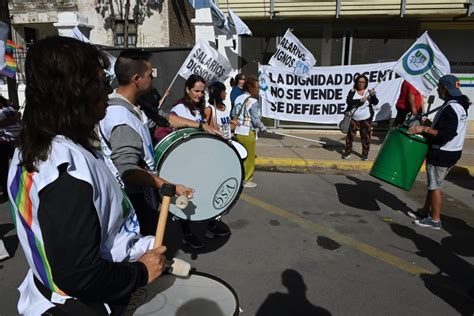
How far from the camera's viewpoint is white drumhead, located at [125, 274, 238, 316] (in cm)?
145

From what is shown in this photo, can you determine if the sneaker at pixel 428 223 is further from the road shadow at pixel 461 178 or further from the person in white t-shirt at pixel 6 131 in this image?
the person in white t-shirt at pixel 6 131

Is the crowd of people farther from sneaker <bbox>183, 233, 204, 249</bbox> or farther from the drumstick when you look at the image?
sneaker <bbox>183, 233, 204, 249</bbox>

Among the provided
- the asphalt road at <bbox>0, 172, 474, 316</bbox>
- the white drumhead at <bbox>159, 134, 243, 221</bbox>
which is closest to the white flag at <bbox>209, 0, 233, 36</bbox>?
the asphalt road at <bbox>0, 172, 474, 316</bbox>

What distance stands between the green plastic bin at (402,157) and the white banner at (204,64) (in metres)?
3.67

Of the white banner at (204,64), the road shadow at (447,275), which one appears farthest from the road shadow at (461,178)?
the white banner at (204,64)

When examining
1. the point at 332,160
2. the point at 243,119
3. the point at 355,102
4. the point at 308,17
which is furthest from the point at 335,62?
the point at 243,119

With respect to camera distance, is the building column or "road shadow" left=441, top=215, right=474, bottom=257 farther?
the building column

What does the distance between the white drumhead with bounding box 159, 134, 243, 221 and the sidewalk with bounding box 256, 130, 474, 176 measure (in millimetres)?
5066

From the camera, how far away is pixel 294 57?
8719mm

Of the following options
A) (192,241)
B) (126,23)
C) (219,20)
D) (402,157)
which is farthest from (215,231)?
(126,23)

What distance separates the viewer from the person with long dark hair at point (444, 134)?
14.4ft

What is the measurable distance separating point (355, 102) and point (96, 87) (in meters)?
7.37

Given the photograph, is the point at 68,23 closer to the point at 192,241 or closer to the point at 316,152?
the point at 316,152

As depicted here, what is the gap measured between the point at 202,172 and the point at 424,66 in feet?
16.8
